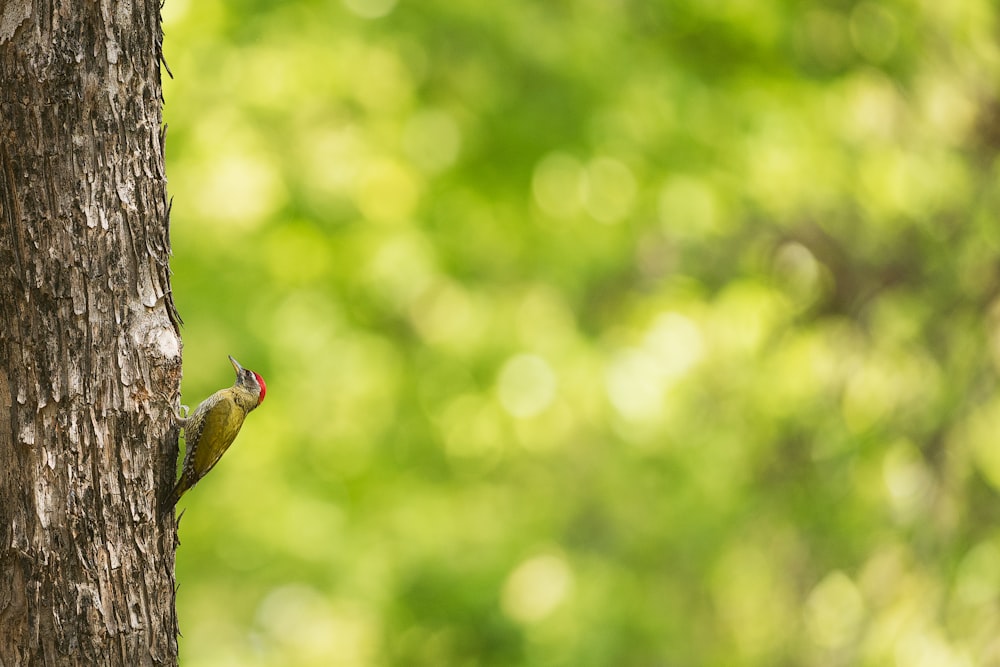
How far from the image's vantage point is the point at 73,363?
8.29ft

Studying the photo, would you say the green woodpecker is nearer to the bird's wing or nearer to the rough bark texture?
the bird's wing

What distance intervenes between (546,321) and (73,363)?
5179 mm

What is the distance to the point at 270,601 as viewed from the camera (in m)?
7.13

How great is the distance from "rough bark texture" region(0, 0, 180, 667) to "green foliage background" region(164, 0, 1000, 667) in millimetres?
3196

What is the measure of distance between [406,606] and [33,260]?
15.6 feet

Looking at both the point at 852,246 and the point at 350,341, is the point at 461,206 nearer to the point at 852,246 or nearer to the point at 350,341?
the point at 350,341

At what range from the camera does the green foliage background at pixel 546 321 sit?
6.09m

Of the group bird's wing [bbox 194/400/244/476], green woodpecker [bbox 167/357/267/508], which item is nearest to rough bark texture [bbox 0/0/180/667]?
green woodpecker [bbox 167/357/267/508]

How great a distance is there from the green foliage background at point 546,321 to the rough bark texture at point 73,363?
320 centimetres

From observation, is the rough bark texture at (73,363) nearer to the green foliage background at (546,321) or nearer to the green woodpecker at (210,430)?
the green woodpecker at (210,430)

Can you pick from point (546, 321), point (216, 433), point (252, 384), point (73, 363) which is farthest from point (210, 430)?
point (546, 321)

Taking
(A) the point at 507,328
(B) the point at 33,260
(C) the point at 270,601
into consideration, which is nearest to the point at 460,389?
(A) the point at 507,328

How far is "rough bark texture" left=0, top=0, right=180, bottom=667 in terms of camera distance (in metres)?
2.49

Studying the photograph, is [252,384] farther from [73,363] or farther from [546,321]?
[546,321]
